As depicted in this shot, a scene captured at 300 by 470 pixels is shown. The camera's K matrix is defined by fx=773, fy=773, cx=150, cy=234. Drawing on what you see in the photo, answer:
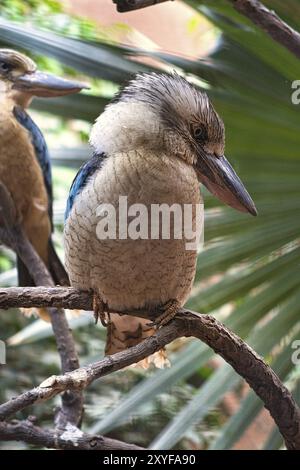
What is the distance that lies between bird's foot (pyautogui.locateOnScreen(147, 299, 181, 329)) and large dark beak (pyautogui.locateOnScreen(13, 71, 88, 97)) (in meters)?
0.42

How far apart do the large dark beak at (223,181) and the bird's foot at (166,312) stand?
0.58 feet

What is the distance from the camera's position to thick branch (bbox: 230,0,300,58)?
1198 millimetres

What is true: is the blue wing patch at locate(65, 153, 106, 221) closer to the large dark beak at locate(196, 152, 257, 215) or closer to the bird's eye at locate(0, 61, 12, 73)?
the large dark beak at locate(196, 152, 257, 215)

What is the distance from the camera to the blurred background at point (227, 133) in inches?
55.2

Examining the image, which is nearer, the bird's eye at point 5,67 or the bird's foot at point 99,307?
the bird's foot at point 99,307

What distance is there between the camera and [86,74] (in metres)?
1.48

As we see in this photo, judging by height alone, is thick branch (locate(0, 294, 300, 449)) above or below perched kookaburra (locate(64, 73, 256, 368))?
below

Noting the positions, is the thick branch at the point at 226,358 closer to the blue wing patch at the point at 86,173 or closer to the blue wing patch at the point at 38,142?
the blue wing patch at the point at 86,173

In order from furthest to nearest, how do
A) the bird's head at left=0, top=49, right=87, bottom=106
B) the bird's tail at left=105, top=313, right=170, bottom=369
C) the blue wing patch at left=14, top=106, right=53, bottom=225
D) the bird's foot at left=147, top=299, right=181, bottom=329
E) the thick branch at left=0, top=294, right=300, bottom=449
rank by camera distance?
the blue wing patch at left=14, top=106, right=53, bottom=225 < the bird's head at left=0, top=49, right=87, bottom=106 < the bird's tail at left=105, top=313, right=170, bottom=369 < the bird's foot at left=147, top=299, right=181, bottom=329 < the thick branch at left=0, top=294, right=300, bottom=449

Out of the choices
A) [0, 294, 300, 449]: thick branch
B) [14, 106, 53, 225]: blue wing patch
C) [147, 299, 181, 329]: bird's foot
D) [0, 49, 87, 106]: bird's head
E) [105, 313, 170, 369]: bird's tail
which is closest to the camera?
[0, 294, 300, 449]: thick branch

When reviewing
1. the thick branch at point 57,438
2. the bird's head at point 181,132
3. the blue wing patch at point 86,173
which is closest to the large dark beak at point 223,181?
the bird's head at point 181,132

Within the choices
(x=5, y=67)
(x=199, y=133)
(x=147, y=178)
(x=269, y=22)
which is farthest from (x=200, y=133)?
(x=5, y=67)

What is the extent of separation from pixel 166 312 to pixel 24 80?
0.54m

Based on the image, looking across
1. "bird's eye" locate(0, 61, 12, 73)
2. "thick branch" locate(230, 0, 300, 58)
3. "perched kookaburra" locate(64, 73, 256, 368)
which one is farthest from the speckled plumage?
"bird's eye" locate(0, 61, 12, 73)
